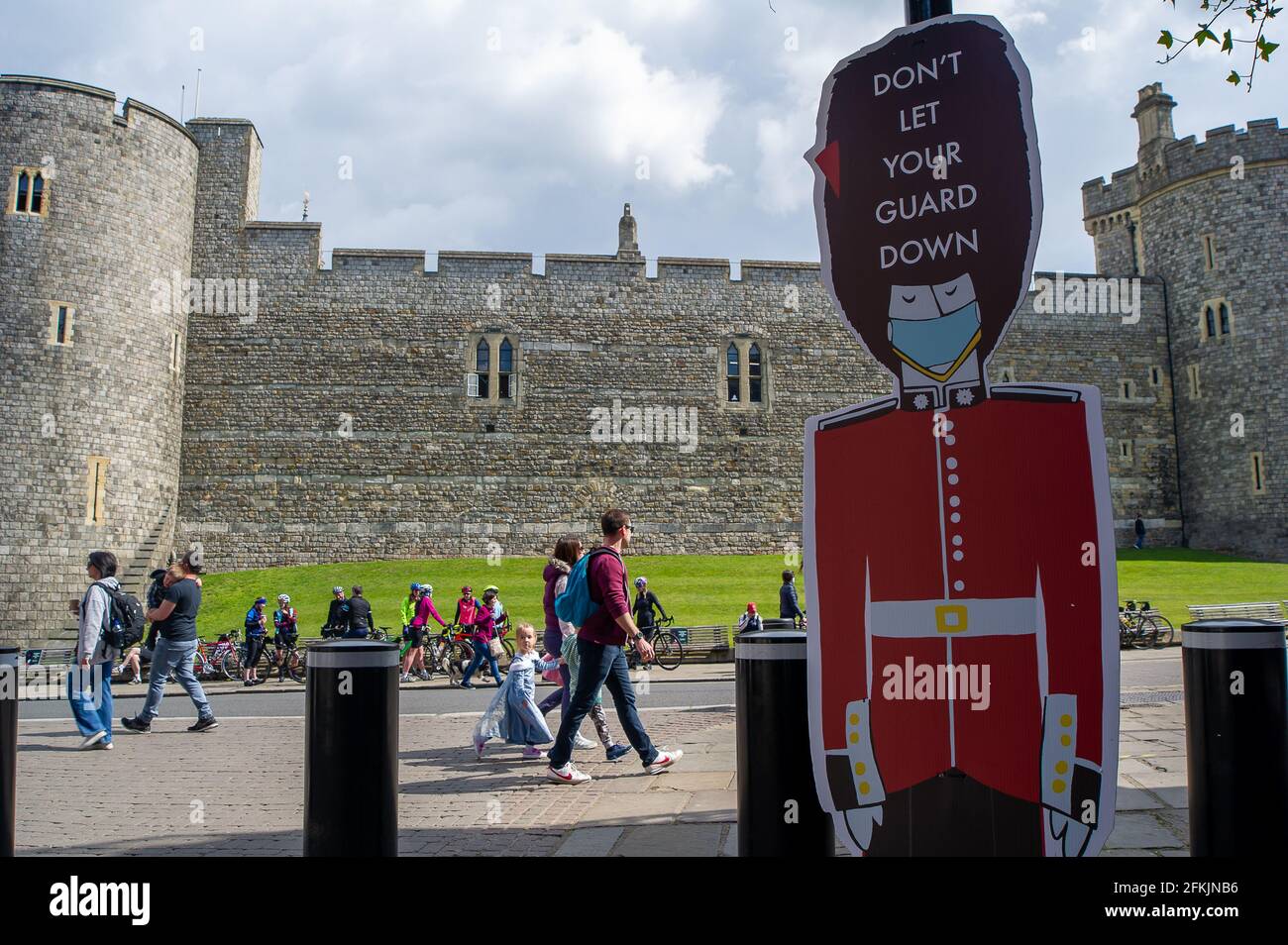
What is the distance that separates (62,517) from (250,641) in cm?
914

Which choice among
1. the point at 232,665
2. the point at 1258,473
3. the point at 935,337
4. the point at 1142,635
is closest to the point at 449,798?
the point at 935,337

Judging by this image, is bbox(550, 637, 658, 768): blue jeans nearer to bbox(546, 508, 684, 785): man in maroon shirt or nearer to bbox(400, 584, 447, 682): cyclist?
bbox(546, 508, 684, 785): man in maroon shirt

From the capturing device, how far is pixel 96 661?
26.7ft

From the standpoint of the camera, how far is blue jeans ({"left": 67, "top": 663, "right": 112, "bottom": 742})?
7.97 meters

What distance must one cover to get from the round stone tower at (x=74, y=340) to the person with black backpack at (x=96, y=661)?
47.5ft

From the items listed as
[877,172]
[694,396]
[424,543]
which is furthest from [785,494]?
[877,172]

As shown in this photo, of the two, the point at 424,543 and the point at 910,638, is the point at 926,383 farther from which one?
the point at 424,543

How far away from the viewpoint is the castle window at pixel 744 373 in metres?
27.3

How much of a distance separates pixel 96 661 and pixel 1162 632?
1553cm

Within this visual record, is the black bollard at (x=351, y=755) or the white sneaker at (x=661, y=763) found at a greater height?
the black bollard at (x=351, y=755)

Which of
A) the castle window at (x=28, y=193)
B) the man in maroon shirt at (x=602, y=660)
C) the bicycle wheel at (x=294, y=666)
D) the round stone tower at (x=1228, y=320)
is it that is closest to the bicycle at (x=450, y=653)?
the bicycle wheel at (x=294, y=666)

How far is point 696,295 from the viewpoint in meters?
27.5

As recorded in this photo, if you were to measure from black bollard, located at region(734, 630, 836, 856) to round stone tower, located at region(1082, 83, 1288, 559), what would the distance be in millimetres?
27547

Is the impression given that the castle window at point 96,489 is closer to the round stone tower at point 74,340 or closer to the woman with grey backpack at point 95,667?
the round stone tower at point 74,340
